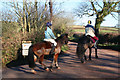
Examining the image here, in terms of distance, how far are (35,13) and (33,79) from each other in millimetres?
9964

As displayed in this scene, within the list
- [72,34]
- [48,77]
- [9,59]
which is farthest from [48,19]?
[72,34]

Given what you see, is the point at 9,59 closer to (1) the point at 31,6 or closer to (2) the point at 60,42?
(2) the point at 60,42

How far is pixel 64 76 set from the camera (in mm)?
5312

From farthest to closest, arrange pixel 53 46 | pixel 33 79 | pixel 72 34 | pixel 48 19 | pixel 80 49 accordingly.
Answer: pixel 72 34 → pixel 48 19 → pixel 80 49 → pixel 53 46 → pixel 33 79

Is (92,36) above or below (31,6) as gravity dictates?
below

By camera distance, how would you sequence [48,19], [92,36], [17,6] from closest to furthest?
[92,36]
[17,6]
[48,19]

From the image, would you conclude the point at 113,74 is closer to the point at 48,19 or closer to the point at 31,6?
the point at 48,19

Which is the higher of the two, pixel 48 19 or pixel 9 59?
pixel 48 19

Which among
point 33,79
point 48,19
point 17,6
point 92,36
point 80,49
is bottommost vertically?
point 33,79

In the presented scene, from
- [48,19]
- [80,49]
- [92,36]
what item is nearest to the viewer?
[80,49]

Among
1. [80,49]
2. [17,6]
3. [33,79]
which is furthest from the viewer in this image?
[17,6]

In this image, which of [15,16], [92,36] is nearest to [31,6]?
[15,16]

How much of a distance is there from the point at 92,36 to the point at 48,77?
386 centimetres

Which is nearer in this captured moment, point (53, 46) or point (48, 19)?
point (53, 46)
